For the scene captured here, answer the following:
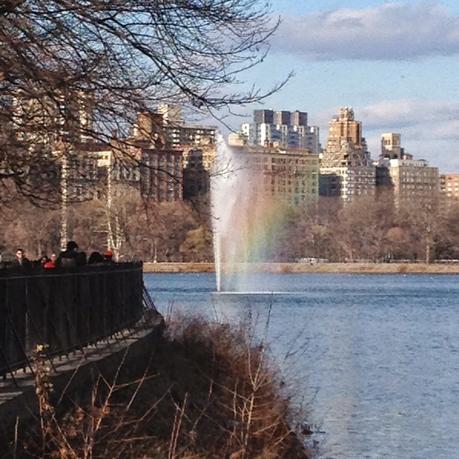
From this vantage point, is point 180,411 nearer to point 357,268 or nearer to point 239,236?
point 239,236

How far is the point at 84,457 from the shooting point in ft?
40.3

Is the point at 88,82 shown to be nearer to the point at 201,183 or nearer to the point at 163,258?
the point at 201,183

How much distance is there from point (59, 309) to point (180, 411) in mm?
4431

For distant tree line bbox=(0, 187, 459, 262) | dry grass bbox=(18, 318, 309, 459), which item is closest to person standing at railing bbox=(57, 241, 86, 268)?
dry grass bbox=(18, 318, 309, 459)

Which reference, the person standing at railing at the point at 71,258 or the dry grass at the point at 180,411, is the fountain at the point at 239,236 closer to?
the person standing at railing at the point at 71,258

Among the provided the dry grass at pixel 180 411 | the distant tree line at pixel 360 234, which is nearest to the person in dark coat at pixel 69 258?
the dry grass at pixel 180 411

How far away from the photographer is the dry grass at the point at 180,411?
1345 centimetres

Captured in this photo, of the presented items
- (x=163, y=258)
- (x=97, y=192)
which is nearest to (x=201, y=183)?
(x=97, y=192)

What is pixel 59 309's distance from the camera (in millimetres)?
18969

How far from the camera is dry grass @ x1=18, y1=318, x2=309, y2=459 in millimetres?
13445

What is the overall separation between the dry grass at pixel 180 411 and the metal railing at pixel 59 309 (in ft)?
2.94

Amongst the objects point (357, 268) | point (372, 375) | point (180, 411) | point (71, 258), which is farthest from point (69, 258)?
point (357, 268)

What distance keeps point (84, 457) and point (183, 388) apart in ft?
27.6

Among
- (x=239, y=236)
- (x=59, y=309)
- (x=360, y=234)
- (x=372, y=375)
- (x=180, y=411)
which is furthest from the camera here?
(x=360, y=234)
